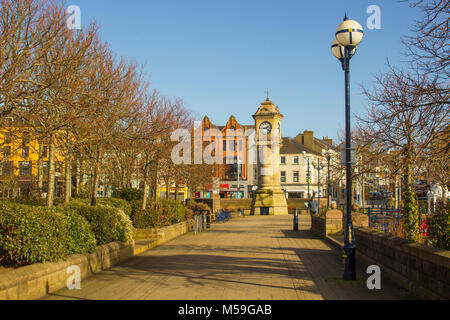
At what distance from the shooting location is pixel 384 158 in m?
21.3

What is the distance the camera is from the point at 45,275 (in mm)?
8938

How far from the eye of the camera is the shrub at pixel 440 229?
9.05 m

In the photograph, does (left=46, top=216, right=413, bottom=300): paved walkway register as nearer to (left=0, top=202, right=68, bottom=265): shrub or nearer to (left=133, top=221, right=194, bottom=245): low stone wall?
(left=0, top=202, right=68, bottom=265): shrub

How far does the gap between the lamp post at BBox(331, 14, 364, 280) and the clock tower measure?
126 ft

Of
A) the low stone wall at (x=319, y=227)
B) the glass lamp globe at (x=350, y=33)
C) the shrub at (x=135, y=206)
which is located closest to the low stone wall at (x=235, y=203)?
the low stone wall at (x=319, y=227)

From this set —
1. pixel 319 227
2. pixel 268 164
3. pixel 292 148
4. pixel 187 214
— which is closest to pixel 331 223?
pixel 319 227

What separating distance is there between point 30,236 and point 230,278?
4491 mm

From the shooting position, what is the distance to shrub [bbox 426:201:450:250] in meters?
9.05

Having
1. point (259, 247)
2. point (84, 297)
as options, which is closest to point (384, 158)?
point (259, 247)

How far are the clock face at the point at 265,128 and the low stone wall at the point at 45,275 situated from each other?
39.0 meters

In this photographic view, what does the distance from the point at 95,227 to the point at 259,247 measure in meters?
7.26

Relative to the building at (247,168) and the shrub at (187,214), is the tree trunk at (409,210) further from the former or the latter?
the building at (247,168)
